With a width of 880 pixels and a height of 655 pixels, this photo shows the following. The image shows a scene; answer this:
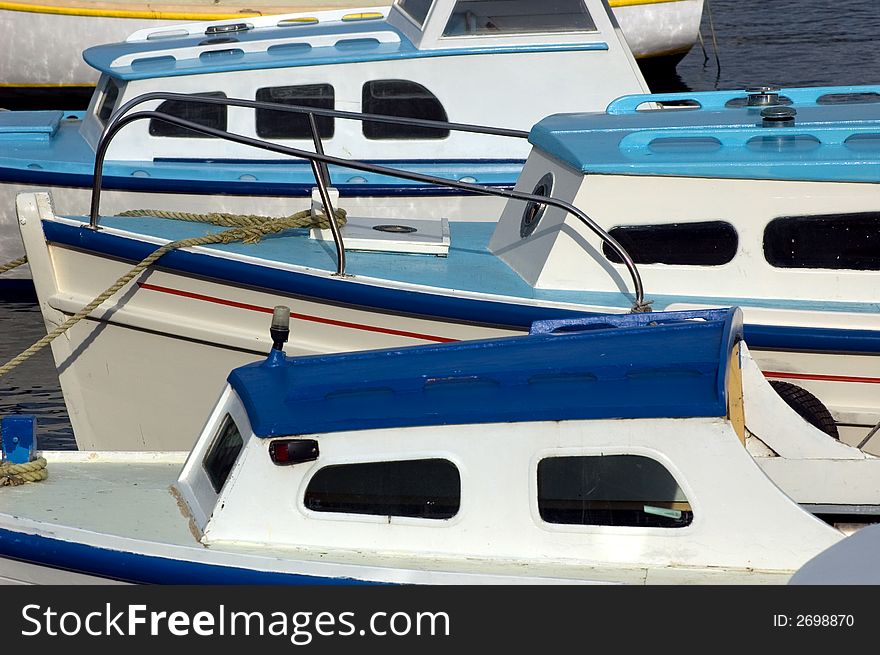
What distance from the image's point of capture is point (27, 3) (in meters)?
15.9

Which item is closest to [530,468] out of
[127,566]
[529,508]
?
[529,508]

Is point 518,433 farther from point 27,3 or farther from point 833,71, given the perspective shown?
point 833,71

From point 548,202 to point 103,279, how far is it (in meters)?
2.75

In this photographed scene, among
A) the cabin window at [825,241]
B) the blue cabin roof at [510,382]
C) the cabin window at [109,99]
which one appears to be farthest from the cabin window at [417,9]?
the blue cabin roof at [510,382]

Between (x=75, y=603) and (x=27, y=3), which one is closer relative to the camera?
(x=75, y=603)

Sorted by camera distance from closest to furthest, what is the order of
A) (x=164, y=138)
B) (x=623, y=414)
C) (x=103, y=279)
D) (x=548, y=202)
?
(x=623, y=414) → (x=548, y=202) → (x=103, y=279) → (x=164, y=138)

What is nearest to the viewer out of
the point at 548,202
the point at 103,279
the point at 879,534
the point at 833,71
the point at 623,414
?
the point at 879,534

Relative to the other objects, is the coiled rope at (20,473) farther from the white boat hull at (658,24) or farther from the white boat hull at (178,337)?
the white boat hull at (658,24)

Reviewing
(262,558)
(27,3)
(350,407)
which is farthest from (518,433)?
(27,3)

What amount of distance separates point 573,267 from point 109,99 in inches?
184

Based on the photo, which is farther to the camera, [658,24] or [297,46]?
[658,24]

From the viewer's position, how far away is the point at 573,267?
6.86 metres

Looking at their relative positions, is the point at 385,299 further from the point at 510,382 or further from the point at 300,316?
the point at 510,382

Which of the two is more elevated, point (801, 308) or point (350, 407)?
point (801, 308)
